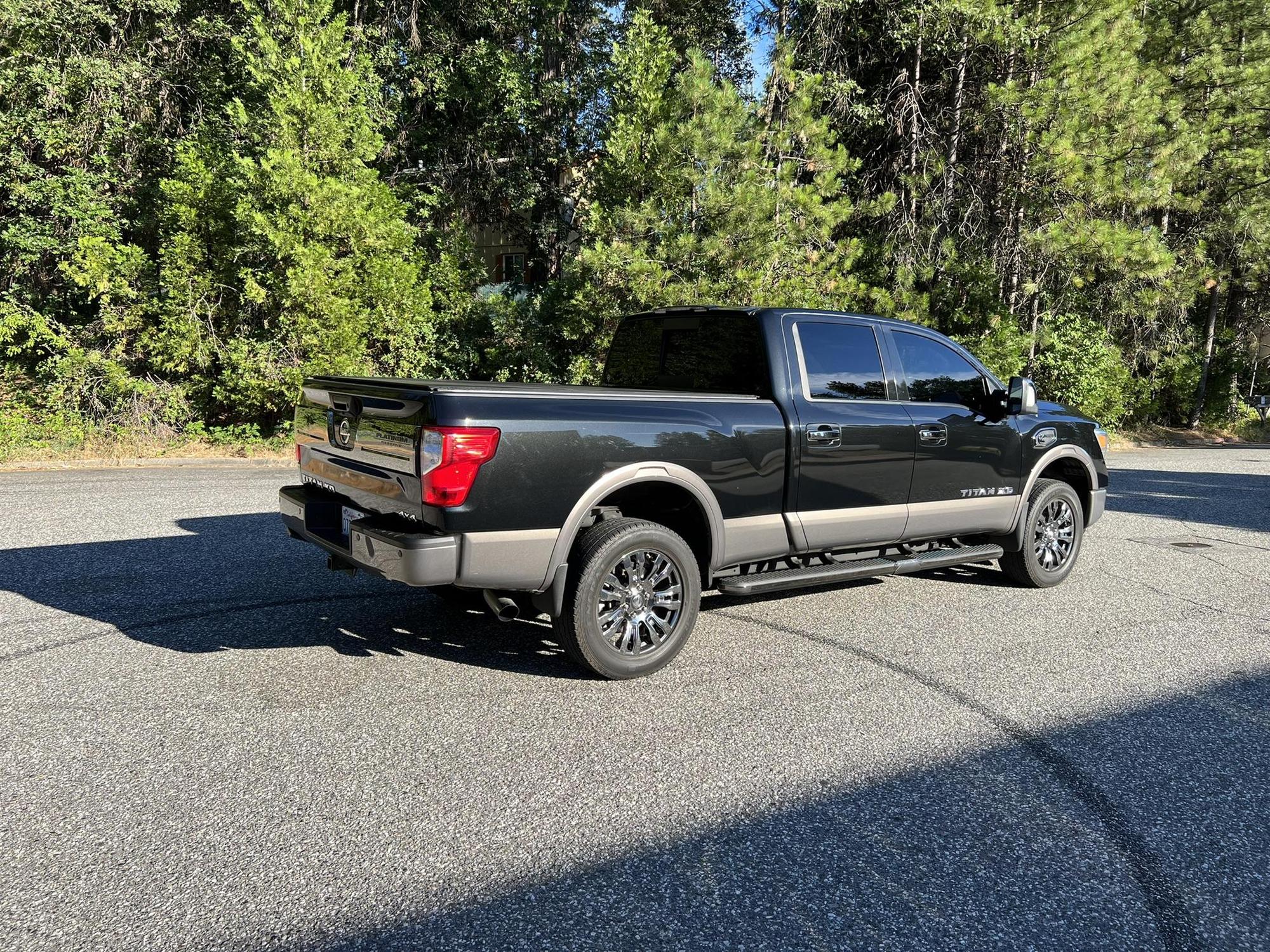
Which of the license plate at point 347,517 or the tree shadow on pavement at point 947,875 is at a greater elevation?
the license plate at point 347,517

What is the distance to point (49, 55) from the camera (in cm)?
1364

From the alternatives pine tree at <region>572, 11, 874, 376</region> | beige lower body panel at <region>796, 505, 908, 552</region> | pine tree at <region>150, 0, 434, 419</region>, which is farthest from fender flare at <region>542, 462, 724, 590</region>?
pine tree at <region>150, 0, 434, 419</region>

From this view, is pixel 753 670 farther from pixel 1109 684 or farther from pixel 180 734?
pixel 180 734

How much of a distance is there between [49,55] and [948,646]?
15.8 m

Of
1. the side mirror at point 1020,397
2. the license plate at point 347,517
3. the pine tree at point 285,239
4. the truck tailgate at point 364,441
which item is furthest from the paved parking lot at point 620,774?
the pine tree at point 285,239

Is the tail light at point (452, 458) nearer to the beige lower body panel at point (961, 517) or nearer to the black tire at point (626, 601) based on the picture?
the black tire at point (626, 601)

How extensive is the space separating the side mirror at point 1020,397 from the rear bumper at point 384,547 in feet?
13.3

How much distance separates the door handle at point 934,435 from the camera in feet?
18.6

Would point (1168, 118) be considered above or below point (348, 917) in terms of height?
above

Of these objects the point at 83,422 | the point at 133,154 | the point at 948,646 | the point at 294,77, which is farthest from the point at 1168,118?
the point at 83,422

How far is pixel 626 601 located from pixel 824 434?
161 centimetres

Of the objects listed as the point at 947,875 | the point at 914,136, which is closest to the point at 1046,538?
the point at 947,875

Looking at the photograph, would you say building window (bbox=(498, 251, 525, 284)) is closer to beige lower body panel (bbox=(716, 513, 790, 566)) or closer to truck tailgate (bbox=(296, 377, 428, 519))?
truck tailgate (bbox=(296, 377, 428, 519))

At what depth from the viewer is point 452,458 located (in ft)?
12.7
